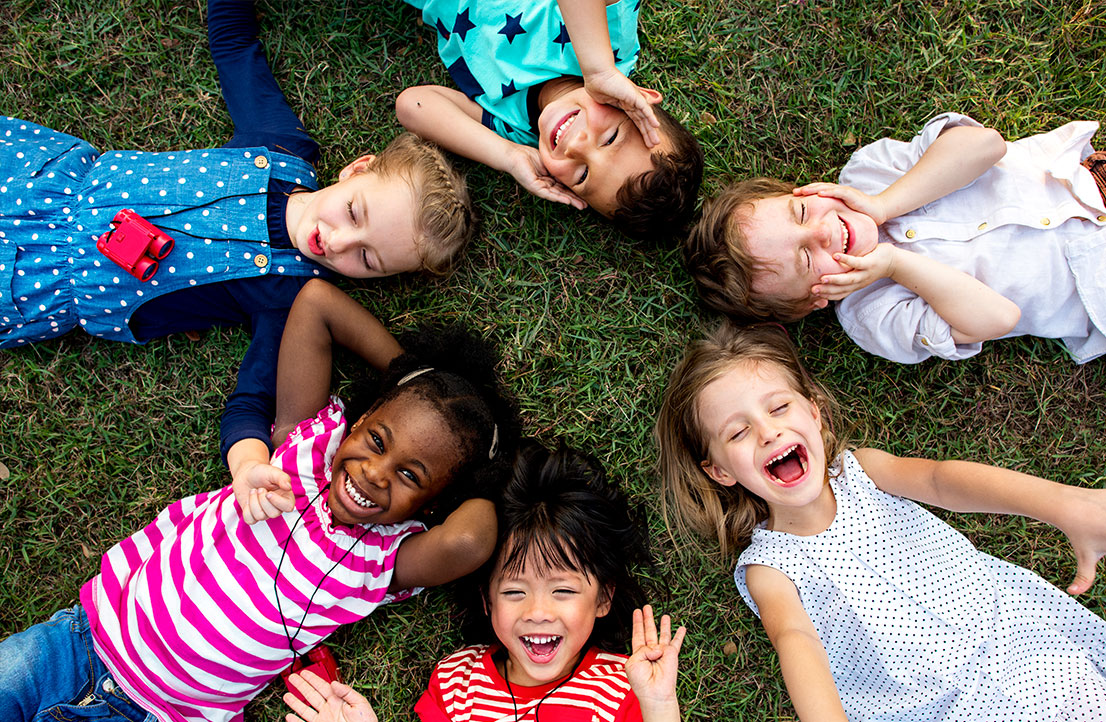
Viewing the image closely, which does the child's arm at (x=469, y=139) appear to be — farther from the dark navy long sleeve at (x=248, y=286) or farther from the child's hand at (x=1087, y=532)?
the child's hand at (x=1087, y=532)

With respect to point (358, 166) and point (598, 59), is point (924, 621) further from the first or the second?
point (358, 166)

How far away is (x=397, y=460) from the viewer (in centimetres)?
255

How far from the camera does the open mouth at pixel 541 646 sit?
2742mm

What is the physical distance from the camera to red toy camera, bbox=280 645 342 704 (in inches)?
117

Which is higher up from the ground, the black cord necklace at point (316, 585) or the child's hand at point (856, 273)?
the child's hand at point (856, 273)

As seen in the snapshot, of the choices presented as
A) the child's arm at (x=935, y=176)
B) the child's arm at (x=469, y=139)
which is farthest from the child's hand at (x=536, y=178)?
the child's arm at (x=935, y=176)

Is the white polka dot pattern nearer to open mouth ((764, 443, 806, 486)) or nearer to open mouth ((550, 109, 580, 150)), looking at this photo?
open mouth ((550, 109, 580, 150))

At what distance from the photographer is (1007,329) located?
2.85 metres

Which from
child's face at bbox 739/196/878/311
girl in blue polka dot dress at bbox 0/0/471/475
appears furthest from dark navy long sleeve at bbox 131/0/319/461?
child's face at bbox 739/196/878/311

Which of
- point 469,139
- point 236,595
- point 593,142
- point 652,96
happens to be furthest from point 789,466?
point 236,595

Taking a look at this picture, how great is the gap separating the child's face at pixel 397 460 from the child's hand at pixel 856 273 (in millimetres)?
1499

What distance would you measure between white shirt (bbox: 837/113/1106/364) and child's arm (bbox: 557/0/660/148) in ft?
3.47

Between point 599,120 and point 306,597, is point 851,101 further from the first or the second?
point 306,597

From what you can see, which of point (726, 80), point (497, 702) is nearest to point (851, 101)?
point (726, 80)
